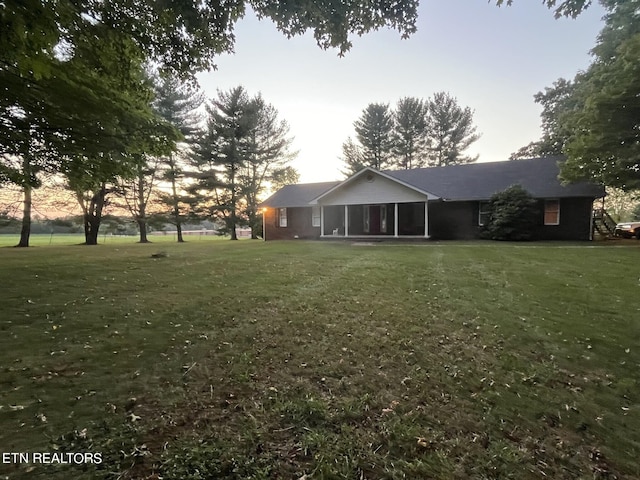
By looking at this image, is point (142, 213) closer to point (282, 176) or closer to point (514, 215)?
point (282, 176)

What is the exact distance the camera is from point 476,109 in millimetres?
40312

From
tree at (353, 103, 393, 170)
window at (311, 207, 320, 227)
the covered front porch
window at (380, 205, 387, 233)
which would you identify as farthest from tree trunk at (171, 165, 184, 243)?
tree at (353, 103, 393, 170)

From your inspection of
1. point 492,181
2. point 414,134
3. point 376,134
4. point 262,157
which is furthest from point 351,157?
point 492,181

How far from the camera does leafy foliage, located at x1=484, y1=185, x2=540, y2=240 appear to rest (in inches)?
691

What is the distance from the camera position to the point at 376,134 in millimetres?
41406

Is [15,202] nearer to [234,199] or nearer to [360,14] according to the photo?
[234,199]

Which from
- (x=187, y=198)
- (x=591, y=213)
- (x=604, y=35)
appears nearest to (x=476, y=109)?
(x=604, y=35)

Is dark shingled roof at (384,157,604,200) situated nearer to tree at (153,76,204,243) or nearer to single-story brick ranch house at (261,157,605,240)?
single-story brick ranch house at (261,157,605,240)

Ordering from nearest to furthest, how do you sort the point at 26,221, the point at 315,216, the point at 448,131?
the point at 26,221, the point at 315,216, the point at 448,131

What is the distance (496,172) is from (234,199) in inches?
858

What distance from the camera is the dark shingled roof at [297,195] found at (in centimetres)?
2516

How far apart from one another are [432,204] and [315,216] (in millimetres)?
7956

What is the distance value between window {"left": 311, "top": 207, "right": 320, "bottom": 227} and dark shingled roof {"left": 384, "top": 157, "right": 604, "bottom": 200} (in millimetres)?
6122

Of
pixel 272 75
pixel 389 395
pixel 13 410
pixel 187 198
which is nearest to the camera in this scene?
pixel 13 410
